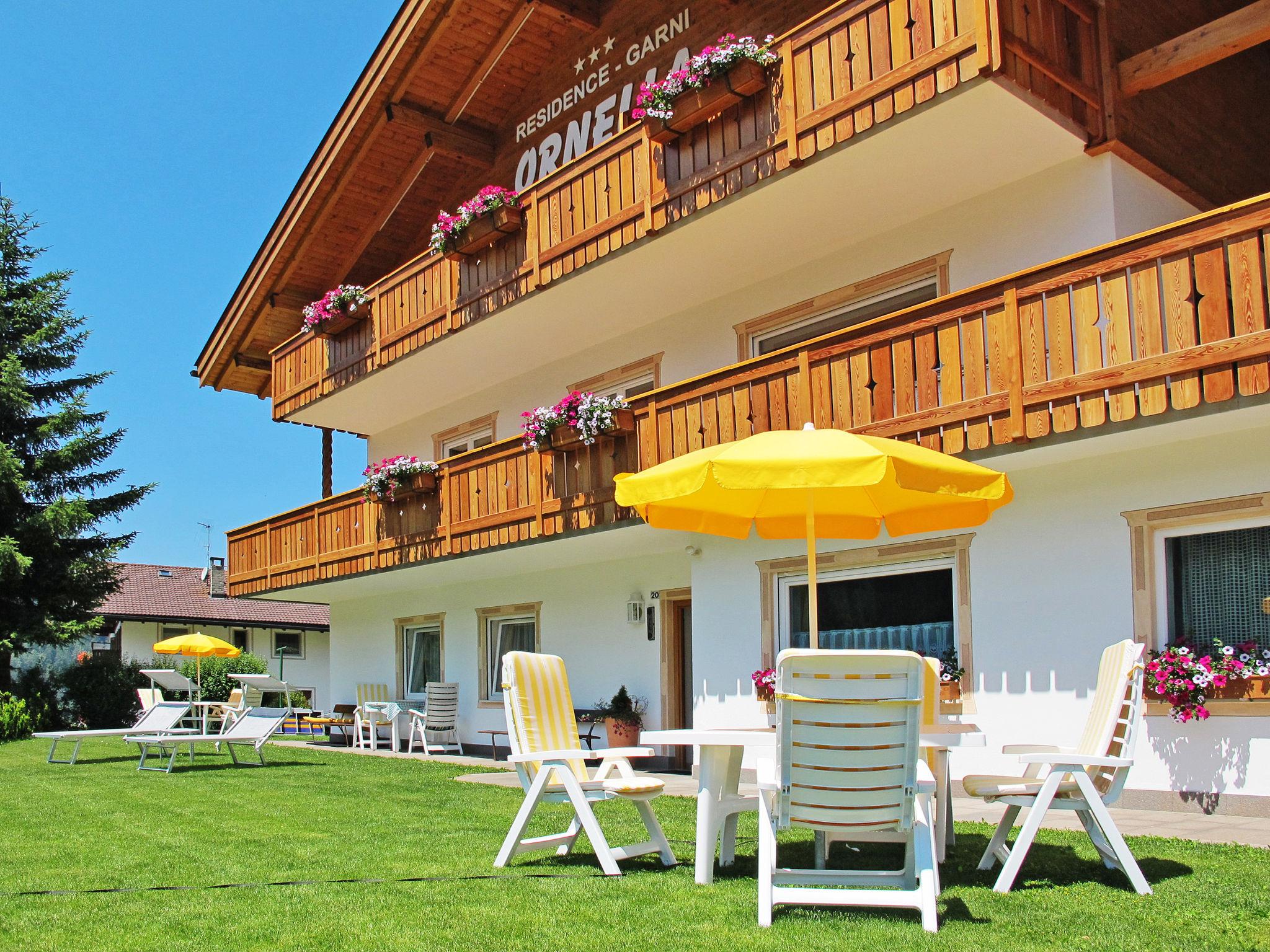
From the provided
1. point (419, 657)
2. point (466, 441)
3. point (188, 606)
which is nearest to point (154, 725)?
point (419, 657)

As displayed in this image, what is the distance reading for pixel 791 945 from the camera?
427cm

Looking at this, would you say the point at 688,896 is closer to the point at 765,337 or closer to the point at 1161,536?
the point at 1161,536

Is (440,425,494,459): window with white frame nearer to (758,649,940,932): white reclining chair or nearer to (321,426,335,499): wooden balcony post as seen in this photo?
(321,426,335,499): wooden balcony post

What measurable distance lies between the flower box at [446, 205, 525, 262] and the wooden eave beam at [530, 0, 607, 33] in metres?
3.27

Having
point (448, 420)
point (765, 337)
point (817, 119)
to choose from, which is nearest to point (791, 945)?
Answer: point (817, 119)

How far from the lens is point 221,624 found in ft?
119

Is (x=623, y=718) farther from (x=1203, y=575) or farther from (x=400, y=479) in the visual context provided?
(x=1203, y=575)

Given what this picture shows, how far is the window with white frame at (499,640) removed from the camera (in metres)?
16.8

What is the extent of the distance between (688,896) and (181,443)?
5690cm

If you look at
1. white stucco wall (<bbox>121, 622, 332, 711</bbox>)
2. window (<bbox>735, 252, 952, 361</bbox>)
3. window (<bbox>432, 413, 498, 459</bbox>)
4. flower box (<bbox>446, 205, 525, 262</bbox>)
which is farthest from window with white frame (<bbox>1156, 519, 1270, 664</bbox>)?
white stucco wall (<bbox>121, 622, 332, 711</bbox>)

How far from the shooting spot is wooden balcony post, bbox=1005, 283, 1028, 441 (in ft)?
28.9

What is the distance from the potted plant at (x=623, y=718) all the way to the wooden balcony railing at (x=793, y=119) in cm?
483

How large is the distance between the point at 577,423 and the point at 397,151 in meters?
7.71

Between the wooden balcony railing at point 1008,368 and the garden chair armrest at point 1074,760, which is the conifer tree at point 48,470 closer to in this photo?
the wooden balcony railing at point 1008,368
